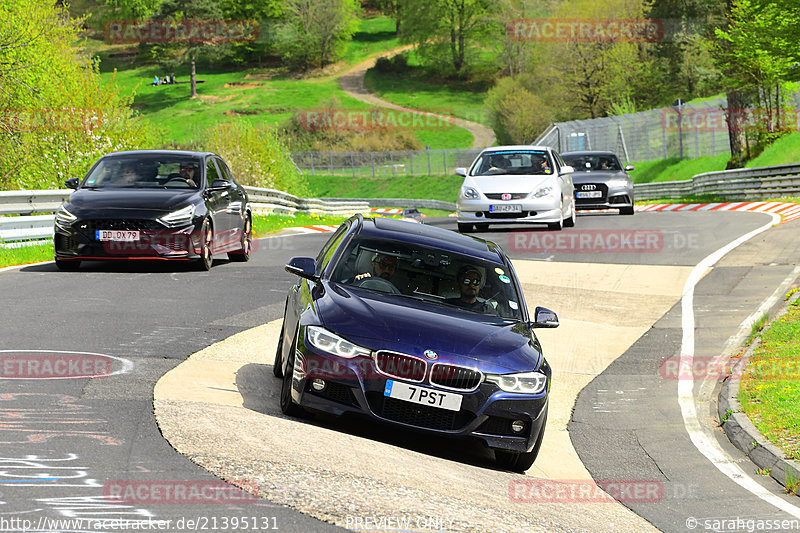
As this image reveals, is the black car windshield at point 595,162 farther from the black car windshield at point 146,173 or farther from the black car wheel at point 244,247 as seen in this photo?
the black car windshield at point 146,173

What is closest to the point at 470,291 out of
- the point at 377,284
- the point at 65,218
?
the point at 377,284

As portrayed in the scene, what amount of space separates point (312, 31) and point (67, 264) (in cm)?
13540

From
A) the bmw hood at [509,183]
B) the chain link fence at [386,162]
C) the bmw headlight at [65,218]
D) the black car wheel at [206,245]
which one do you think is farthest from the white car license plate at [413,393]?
the chain link fence at [386,162]

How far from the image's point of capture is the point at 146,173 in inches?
637

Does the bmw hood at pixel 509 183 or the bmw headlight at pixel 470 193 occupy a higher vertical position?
the bmw hood at pixel 509 183

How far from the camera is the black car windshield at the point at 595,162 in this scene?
98.6 ft

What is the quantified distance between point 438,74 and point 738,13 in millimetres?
103226

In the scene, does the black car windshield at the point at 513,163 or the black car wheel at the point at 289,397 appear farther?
the black car windshield at the point at 513,163

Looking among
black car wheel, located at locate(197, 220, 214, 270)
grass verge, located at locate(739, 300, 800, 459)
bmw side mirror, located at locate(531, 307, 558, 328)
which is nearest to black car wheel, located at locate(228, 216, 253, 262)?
black car wheel, located at locate(197, 220, 214, 270)

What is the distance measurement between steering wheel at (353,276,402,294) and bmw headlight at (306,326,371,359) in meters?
0.96

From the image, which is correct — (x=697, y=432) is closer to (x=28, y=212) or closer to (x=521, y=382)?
(x=521, y=382)

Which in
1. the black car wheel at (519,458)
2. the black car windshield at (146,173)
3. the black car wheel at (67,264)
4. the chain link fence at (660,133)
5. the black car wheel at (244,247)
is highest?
the black car windshield at (146,173)

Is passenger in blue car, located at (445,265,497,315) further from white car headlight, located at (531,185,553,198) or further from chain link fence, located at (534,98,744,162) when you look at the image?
chain link fence, located at (534,98,744,162)

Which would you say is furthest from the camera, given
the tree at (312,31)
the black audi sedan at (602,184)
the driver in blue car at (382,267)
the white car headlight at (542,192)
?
the tree at (312,31)
